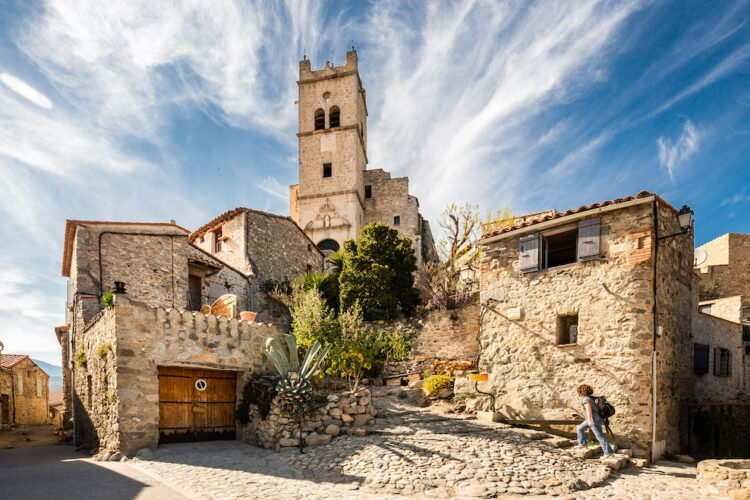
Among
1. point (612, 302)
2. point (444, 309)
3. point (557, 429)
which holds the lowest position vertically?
point (557, 429)

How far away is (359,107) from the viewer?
3247 cm

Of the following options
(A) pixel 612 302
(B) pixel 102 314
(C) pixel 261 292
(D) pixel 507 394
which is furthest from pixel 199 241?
(A) pixel 612 302

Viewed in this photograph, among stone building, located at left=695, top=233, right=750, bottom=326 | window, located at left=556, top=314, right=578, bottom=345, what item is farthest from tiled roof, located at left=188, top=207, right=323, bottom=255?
stone building, located at left=695, top=233, right=750, bottom=326

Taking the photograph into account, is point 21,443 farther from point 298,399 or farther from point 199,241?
point 298,399

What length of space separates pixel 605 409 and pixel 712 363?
6.77 m

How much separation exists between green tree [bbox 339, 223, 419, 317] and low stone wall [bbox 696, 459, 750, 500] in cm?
1134

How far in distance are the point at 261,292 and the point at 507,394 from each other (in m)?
12.5

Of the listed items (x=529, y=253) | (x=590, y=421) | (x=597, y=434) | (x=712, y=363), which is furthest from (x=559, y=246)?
(x=712, y=363)

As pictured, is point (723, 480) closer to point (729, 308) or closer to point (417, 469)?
point (417, 469)

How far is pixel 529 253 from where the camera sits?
1110 cm

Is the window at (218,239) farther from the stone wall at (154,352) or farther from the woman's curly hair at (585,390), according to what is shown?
the woman's curly hair at (585,390)

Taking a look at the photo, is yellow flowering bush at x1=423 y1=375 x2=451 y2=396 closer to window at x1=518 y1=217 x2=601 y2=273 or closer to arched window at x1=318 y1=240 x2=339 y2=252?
window at x1=518 y1=217 x2=601 y2=273

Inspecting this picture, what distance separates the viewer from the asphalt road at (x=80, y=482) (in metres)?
6.74

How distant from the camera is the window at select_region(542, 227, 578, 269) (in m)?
11.1
